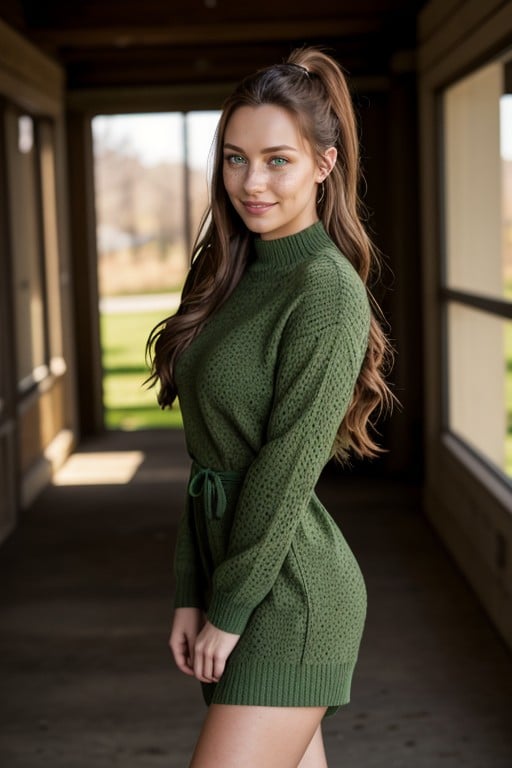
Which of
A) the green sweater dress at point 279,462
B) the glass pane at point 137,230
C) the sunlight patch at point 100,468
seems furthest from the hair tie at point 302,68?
the glass pane at point 137,230

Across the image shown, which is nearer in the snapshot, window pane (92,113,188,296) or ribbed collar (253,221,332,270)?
ribbed collar (253,221,332,270)

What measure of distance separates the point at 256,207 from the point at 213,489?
0.40m

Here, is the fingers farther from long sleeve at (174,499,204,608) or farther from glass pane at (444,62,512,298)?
glass pane at (444,62,512,298)

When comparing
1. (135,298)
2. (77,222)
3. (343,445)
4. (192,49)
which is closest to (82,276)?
(77,222)

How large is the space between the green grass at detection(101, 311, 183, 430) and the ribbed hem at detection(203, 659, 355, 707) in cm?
706

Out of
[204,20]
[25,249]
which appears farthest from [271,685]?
[25,249]

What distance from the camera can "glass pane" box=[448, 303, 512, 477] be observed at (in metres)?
4.98

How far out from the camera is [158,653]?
12.9 ft

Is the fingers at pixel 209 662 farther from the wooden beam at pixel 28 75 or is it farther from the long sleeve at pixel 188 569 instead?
the wooden beam at pixel 28 75

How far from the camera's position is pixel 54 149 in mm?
7480

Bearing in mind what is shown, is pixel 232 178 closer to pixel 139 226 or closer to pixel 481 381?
pixel 481 381

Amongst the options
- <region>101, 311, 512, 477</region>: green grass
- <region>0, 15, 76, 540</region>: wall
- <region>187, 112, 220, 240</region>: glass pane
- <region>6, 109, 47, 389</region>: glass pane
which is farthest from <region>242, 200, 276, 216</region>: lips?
<region>187, 112, 220, 240</region>: glass pane

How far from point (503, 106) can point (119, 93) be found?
407cm

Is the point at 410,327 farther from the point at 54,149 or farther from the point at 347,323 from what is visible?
the point at 347,323
